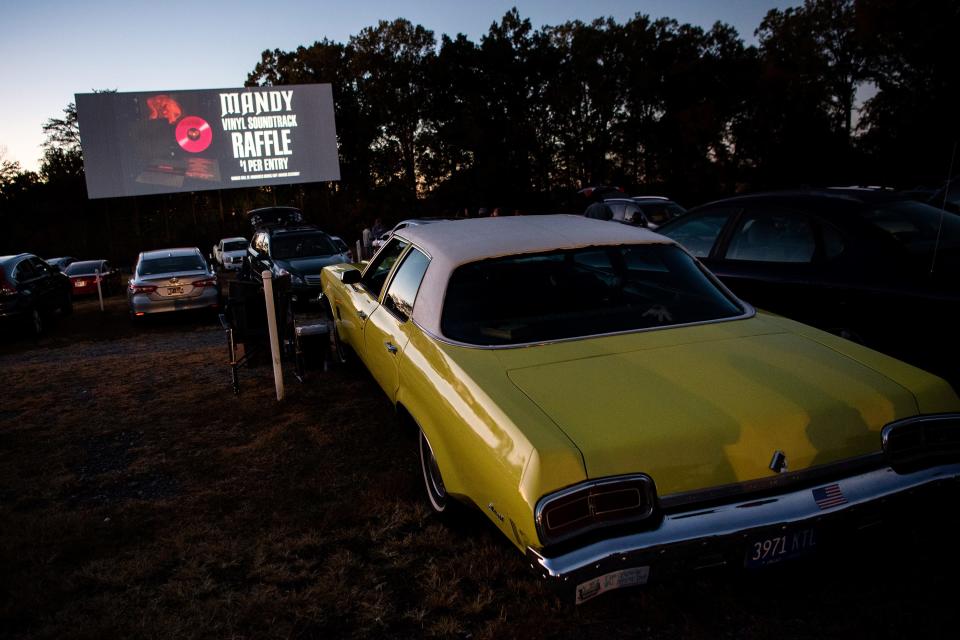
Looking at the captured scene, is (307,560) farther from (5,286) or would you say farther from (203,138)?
(203,138)

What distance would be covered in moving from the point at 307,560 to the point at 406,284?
1651 mm

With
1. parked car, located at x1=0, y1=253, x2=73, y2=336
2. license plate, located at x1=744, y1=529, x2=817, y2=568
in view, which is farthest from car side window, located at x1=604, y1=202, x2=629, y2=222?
license plate, located at x1=744, y1=529, x2=817, y2=568

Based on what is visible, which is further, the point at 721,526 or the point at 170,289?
the point at 170,289

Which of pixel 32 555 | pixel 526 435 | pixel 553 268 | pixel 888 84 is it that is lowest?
pixel 32 555

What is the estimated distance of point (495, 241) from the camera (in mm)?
3635

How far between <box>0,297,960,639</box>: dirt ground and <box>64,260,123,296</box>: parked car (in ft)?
48.9

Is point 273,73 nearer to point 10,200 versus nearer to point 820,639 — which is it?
point 10,200

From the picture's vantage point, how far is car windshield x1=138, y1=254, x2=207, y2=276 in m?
11.5

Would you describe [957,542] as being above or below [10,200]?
below

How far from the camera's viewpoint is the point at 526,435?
2195 mm

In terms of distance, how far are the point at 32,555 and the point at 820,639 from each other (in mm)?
3707

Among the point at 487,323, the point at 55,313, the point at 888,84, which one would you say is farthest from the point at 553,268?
the point at 888,84

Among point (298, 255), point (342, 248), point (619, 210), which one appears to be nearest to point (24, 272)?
point (298, 255)

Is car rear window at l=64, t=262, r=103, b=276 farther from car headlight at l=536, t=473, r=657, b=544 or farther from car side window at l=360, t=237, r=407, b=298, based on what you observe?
car headlight at l=536, t=473, r=657, b=544
